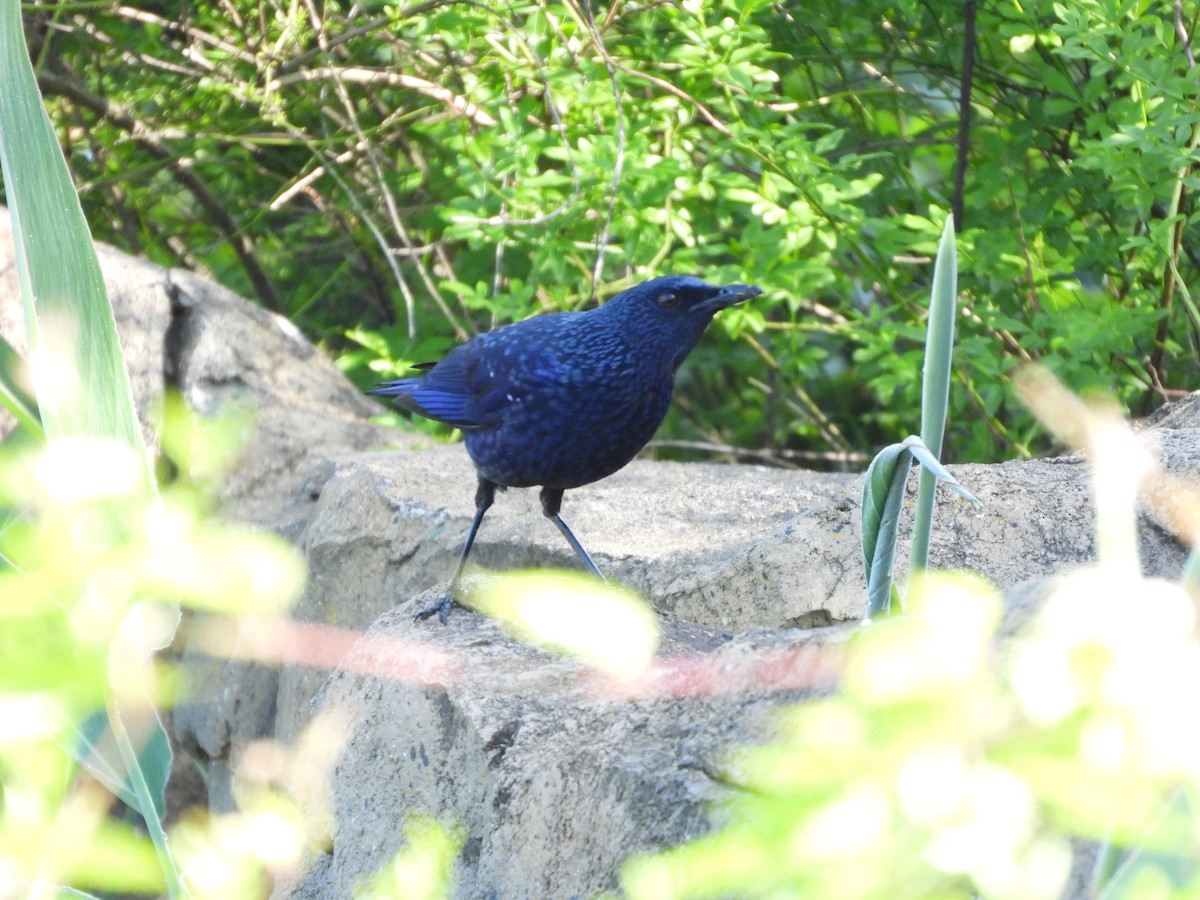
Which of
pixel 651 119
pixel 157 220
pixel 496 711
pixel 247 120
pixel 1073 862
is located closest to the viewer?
pixel 1073 862

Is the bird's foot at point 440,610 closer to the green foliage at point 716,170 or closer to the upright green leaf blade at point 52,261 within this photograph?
the upright green leaf blade at point 52,261

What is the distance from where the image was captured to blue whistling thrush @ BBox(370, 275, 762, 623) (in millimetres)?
2760

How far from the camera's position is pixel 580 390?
2.76 meters

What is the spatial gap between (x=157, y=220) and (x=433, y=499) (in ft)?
11.5

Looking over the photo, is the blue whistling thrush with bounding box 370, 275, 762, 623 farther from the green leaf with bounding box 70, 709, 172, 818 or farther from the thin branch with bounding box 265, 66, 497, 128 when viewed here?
the thin branch with bounding box 265, 66, 497, 128

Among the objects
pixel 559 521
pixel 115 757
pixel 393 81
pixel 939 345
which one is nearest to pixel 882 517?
pixel 939 345

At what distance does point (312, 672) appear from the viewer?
3402 mm

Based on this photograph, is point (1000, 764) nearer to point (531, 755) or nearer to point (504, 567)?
point (531, 755)

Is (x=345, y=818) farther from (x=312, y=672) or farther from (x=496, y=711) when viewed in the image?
(x=312, y=672)

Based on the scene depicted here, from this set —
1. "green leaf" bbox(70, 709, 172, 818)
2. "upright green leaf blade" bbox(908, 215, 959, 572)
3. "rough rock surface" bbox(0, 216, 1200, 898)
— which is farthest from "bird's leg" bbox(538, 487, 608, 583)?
"green leaf" bbox(70, 709, 172, 818)

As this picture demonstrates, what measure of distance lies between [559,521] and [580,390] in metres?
0.41

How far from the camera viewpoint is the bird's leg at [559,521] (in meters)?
2.93

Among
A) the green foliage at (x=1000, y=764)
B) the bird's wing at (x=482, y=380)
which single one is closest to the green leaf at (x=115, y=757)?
the green foliage at (x=1000, y=764)

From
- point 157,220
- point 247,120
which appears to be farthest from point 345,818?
point 157,220
